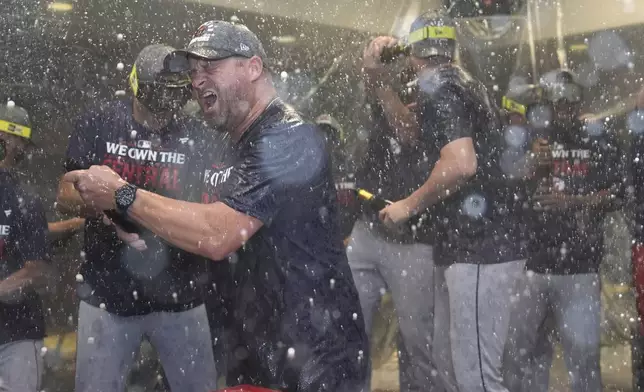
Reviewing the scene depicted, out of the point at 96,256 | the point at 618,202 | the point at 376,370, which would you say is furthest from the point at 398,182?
the point at 376,370

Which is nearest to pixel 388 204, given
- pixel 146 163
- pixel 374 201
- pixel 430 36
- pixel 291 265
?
pixel 374 201

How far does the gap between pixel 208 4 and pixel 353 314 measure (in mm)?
3537

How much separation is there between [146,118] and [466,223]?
1.51 meters

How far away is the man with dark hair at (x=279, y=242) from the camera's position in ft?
7.50

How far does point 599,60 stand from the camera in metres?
6.71

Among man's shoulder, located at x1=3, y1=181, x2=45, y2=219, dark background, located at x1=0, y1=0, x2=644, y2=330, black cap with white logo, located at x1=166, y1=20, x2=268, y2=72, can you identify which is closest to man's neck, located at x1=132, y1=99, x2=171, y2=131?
man's shoulder, located at x1=3, y1=181, x2=45, y2=219

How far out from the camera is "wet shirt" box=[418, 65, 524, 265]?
11.3 ft

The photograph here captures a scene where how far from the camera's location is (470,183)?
3.51 meters

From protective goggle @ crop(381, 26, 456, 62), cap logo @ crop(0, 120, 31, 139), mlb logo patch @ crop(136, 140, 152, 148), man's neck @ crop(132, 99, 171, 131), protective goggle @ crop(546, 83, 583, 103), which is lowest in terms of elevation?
mlb logo patch @ crop(136, 140, 152, 148)

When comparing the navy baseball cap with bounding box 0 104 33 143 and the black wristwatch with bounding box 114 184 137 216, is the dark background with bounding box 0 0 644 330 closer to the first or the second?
the navy baseball cap with bounding box 0 104 33 143

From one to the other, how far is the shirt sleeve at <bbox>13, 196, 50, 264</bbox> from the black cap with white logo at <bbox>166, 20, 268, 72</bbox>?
1.31m

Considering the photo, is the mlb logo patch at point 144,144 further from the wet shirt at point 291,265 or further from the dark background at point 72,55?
the dark background at point 72,55

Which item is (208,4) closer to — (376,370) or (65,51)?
(65,51)

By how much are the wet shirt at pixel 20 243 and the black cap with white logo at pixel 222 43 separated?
131 cm
